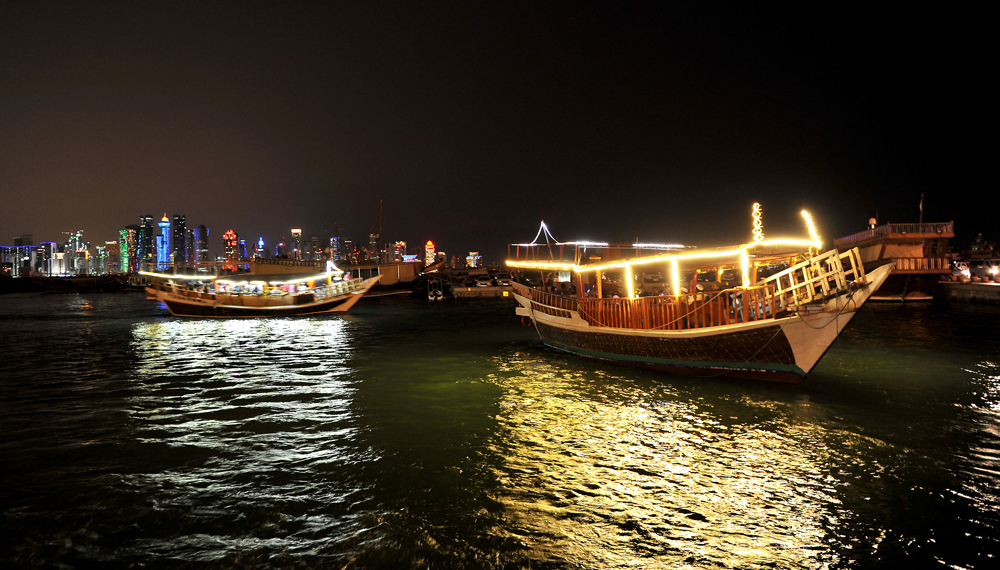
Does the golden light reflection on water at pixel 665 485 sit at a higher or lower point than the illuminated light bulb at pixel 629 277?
lower

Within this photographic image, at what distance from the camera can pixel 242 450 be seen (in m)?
8.80

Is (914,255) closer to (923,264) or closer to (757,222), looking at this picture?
(923,264)

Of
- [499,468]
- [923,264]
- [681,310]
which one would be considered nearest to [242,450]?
[499,468]

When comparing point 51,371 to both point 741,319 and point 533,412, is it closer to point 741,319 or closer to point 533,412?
point 533,412

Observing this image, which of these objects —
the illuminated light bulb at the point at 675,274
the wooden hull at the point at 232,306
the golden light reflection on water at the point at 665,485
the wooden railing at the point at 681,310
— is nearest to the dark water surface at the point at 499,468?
the golden light reflection on water at the point at 665,485

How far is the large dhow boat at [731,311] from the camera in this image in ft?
40.1

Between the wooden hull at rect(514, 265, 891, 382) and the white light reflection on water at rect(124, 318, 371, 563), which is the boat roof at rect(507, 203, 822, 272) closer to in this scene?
the wooden hull at rect(514, 265, 891, 382)

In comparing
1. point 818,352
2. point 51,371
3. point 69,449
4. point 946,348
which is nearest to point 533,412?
point 818,352

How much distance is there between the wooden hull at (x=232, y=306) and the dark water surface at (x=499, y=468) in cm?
2227

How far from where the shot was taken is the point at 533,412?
445 inches

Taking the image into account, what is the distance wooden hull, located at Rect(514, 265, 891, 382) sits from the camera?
1205cm

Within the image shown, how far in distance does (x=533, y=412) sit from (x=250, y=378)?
30.4 ft

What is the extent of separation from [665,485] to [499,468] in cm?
246

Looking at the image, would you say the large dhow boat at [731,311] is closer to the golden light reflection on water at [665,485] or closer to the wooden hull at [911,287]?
the golden light reflection on water at [665,485]
